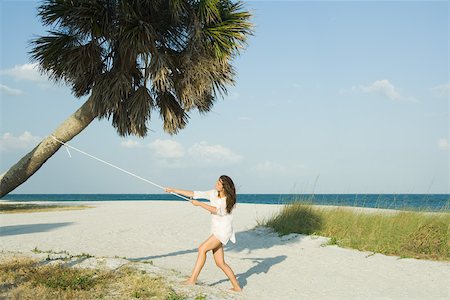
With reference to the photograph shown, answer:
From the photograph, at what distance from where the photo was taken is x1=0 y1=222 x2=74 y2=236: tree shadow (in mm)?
18297

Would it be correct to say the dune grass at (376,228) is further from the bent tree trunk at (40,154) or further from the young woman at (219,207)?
the bent tree trunk at (40,154)

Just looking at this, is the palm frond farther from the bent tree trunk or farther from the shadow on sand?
the shadow on sand

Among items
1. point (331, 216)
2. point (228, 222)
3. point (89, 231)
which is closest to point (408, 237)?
point (331, 216)

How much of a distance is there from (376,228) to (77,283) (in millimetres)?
9427

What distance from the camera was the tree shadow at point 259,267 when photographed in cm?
1050

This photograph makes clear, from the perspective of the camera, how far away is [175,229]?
61.3 ft

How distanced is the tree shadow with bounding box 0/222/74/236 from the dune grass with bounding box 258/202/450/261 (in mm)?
8080

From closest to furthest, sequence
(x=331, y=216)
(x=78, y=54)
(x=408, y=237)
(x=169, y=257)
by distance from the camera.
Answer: (x=78, y=54) → (x=169, y=257) → (x=408, y=237) → (x=331, y=216)

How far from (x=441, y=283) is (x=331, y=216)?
262 inches

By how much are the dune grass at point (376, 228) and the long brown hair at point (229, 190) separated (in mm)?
6291

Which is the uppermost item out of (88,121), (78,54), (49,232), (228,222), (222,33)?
(222,33)

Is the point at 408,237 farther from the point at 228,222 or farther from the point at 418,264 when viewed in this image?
the point at 228,222

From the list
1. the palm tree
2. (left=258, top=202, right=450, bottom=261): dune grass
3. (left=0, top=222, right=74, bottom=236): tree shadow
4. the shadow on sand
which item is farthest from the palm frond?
(left=0, top=222, right=74, bottom=236): tree shadow

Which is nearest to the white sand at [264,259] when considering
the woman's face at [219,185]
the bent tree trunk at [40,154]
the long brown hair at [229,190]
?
the long brown hair at [229,190]
